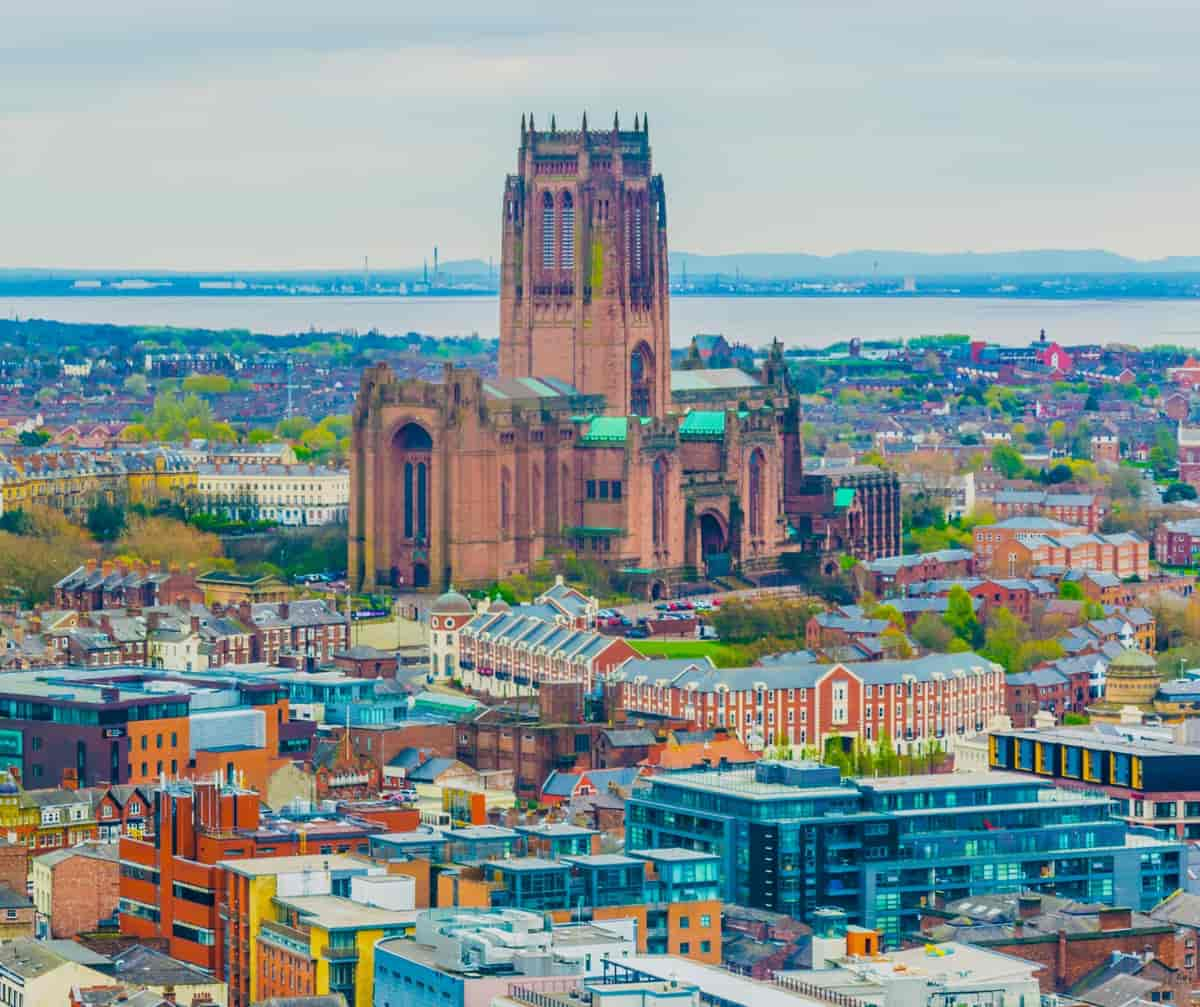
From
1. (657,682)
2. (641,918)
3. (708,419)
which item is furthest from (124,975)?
(708,419)

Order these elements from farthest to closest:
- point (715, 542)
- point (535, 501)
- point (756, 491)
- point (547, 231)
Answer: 1. point (547, 231)
2. point (756, 491)
3. point (715, 542)
4. point (535, 501)

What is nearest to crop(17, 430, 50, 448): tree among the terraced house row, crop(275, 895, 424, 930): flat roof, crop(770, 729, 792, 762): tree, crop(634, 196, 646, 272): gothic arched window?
crop(634, 196, 646, 272): gothic arched window

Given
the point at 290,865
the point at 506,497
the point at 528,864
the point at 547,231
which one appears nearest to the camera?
the point at 528,864

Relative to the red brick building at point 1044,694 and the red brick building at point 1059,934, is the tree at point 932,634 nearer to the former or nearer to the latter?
the red brick building at point 1044,694

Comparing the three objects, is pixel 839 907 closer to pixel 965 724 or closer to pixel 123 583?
pixel 965 724

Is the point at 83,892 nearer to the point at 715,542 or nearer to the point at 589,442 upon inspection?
the point at 589,442

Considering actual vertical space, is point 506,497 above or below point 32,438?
above

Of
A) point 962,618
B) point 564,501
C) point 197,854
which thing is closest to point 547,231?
point 564,501
